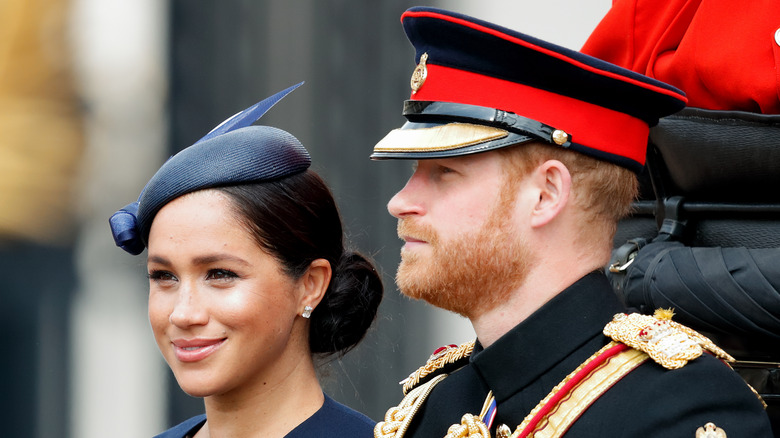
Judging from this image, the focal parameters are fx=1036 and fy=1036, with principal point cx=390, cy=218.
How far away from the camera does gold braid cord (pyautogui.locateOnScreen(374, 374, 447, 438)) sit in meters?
2.32

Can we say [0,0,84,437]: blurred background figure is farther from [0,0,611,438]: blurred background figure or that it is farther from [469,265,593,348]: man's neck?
[469,265,593,348]: man's neck

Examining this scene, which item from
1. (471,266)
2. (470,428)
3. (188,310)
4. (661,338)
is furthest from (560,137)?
(188,310)

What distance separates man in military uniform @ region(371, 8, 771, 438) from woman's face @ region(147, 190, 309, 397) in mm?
485

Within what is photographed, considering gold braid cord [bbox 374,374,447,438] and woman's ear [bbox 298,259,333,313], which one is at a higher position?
woman's ear [bbox 298,259,333,313]

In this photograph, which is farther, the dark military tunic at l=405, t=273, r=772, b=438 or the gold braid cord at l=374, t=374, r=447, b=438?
the gold braid cord at l=374, t=374, r=447, b=438

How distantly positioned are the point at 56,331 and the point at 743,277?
3.47 meters

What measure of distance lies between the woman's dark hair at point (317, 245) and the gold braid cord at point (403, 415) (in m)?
0.40

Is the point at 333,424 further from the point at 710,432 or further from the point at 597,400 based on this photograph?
the point at 710,432

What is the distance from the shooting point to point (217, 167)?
256 cm

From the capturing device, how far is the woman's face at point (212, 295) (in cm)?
247

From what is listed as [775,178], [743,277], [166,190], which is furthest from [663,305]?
[166,190]

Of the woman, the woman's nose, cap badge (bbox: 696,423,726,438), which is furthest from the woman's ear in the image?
cap badge (bbox: 696,423,726,438)

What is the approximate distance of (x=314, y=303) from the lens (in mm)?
2670

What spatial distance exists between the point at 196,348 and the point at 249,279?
0.21m
